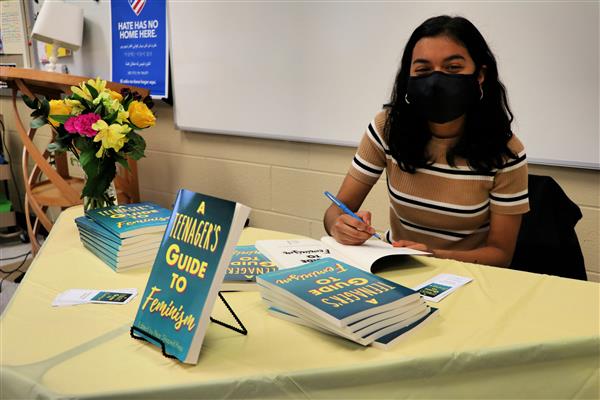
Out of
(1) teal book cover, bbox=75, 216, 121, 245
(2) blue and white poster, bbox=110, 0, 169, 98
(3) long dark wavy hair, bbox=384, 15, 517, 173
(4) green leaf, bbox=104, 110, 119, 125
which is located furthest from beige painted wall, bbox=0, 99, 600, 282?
(1) teal book cover, bbox=75, 216, 121, 245

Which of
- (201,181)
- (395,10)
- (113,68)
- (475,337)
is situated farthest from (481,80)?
(113,68)

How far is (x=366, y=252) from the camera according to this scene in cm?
94

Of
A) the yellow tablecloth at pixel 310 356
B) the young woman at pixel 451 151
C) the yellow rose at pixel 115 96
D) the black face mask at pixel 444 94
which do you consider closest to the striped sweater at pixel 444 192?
the young woman at pixel 451 151

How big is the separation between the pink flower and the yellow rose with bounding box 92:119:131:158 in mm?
17

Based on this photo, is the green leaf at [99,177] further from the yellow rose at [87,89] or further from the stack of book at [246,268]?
the stack of book at [246,268]

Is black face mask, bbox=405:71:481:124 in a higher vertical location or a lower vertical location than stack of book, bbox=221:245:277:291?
higher

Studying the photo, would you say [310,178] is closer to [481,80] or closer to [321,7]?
[321,7]

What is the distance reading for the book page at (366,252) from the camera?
2.94 feet

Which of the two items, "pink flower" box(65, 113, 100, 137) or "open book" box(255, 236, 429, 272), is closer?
"open book" box(255, 236, 429, 272)

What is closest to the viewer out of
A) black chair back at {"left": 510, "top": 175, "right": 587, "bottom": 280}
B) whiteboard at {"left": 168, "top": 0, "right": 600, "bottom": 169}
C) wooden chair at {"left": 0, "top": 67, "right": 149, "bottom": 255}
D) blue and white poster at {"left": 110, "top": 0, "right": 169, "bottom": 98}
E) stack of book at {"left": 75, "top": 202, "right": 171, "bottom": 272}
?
stack of book at {"left": 75, "top": 202, "right": 171, "bottom": 272}

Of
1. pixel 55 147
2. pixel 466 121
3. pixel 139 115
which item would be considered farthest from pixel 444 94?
pixel 55 147

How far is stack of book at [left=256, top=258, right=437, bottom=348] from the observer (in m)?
0.63

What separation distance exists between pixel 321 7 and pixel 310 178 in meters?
0.73

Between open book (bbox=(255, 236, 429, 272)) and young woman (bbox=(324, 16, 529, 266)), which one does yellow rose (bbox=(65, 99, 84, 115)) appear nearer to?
open book (bbox=(255, 236, 429, 272))
